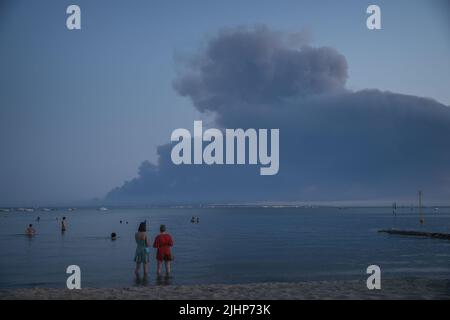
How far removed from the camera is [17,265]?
26969 millimetres

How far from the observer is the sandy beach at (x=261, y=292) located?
1308cm

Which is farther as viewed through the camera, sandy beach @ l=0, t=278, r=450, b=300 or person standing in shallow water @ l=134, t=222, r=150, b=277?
person standing in shallow water @ l=134, t=222, r=150, b=277

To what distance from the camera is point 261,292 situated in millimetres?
14172

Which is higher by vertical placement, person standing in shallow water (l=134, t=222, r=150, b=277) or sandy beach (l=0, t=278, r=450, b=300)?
person standing in shallow water (l=134, t=222, r=150, b=277)

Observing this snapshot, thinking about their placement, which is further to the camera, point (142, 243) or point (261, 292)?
point (142, 243)

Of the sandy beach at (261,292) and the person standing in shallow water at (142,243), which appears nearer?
the sandy beach at (261,292)

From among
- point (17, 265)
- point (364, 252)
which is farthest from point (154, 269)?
point (364, 252)

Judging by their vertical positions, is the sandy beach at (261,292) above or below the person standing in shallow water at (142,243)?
below

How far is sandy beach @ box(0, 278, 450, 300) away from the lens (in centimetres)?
1308

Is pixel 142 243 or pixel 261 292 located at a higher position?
pixel 142 243
